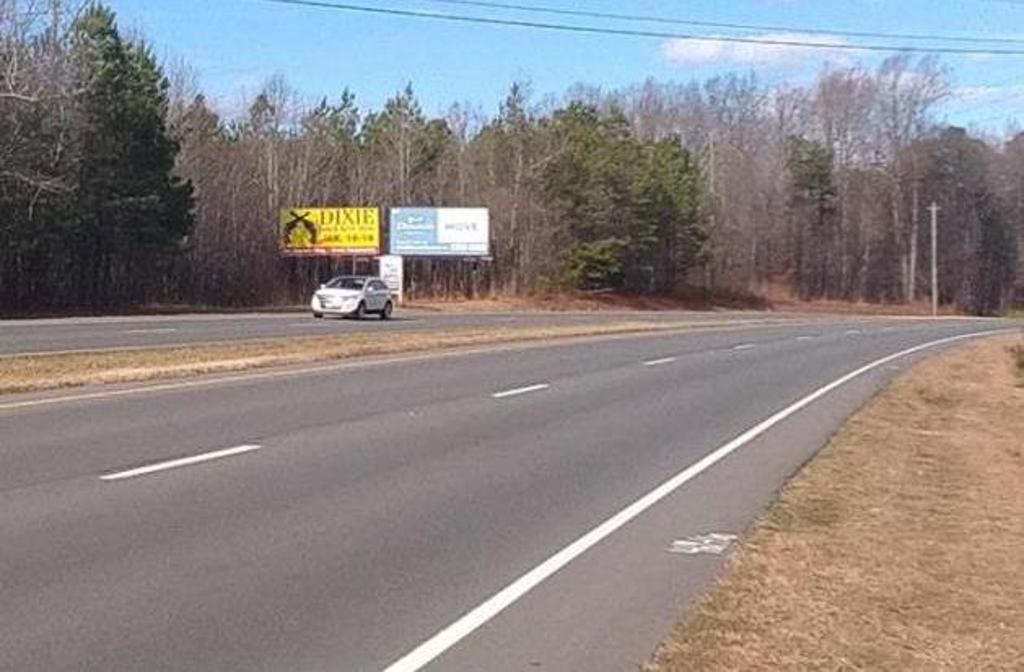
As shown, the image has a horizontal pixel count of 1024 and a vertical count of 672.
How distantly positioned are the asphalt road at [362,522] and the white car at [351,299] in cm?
3211

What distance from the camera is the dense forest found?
61281mm


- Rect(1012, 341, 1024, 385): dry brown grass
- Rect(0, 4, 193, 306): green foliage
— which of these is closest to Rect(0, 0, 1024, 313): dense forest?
Rect(0, 4, 193, 306): green foliage

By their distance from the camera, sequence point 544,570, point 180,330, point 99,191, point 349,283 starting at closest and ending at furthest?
point 544,570 → point 180,330 → point 349,283 → point 99,191

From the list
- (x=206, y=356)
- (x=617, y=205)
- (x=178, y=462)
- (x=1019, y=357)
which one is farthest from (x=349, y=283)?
(x=178, y=462)

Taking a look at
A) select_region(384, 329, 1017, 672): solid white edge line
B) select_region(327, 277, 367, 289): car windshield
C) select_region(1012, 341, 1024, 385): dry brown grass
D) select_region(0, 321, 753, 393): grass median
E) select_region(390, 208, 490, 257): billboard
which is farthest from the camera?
select_region(390, 208, 490, 257): billboard

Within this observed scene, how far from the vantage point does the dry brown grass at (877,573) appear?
7555mm

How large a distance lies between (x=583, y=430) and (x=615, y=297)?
250 feet

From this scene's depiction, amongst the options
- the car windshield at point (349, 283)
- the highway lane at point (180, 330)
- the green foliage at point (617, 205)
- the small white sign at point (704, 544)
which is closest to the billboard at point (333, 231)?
the green foliage at point (617, 205)

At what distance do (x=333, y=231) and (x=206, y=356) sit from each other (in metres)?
49.1

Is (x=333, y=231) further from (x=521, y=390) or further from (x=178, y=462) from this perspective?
(x=178, y=462)

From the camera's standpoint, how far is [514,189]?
93812 millimetres

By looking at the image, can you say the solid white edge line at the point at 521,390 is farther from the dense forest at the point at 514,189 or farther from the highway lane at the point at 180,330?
the dense forest at the point at 514,189

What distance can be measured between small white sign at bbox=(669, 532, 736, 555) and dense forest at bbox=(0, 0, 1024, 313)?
48.6 m

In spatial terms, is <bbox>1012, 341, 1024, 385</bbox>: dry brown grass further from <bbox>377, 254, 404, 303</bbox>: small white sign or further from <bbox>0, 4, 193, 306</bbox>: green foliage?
<bbox>377, 254, 404, 303</bbox>: small white sign
